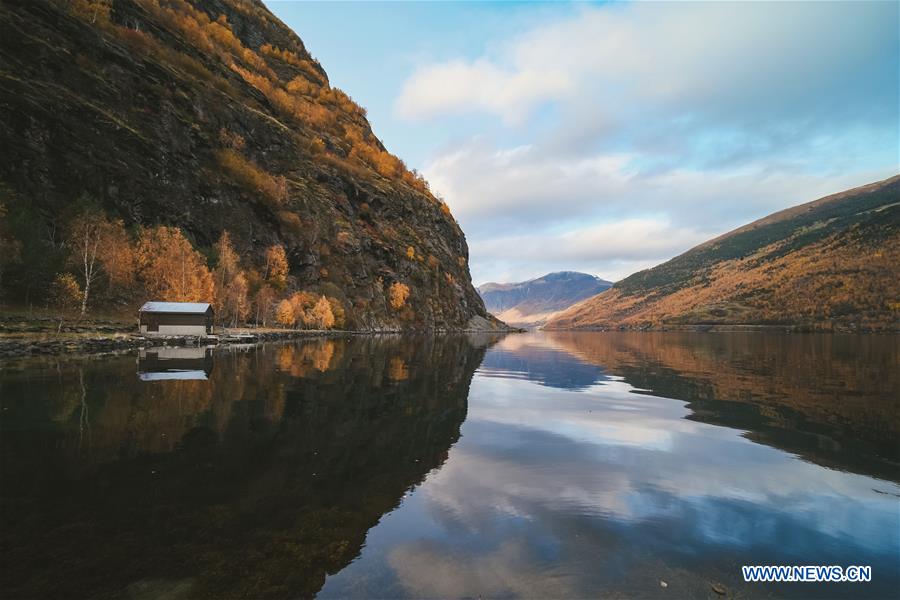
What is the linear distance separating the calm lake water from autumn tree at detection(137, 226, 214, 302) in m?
45.4

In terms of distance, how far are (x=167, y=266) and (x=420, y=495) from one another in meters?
68.5

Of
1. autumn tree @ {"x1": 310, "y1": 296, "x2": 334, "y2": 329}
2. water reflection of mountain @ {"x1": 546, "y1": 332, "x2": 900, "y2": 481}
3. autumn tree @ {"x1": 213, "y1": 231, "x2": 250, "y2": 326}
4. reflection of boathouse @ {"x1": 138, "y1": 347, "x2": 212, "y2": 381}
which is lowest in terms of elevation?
water reflection of mountain @ {"x1": 546, "y1": 332, "x2": 900, "y2": 481}

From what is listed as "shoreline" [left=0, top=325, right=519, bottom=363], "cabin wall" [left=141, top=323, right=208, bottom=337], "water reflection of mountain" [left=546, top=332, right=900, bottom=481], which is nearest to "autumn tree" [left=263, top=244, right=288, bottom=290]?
"shoreline" [left=0, top=325, right=519, bottom=363]

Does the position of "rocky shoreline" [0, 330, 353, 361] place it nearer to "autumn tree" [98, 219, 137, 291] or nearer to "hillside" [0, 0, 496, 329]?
"hillside" [0, 0, 496, 329]

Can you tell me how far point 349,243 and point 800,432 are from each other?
4373 inches

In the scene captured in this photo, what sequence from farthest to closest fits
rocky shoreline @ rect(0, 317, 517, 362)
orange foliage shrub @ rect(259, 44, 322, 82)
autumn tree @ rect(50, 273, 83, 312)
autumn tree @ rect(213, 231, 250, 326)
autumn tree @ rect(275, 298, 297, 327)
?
1. orange foliage shrub @ rect(259, 44, 322, 82)
2. autumn tree @ rect(275, 298, 297, 327)
3. autumn tree @ rect(213, 231, 250, 326)
4. autumn tree @ rect(50, 273, 83, 312)
5. rocky shoreline @ rect(0, 317, 517, 362)

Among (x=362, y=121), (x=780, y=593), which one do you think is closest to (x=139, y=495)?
(x=780, y=593)

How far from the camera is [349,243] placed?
389ft

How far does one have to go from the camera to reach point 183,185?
7762 cm

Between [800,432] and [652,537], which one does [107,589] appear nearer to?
[652,537]

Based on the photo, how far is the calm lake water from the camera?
23.5ft

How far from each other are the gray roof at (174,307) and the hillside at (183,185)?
21.8 ft

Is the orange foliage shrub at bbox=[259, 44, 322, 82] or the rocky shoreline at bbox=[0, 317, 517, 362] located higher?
the orange foliage shrub at bbox=[259, 44, 322, 82]

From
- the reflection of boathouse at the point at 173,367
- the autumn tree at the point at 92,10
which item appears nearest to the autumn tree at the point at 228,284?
the reflection of boathouse at the point at 173,367
